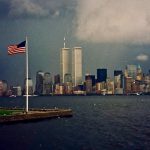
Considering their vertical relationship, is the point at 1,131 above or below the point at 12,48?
below

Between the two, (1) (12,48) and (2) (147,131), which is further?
(1) (12,48)

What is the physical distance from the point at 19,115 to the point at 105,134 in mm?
31325

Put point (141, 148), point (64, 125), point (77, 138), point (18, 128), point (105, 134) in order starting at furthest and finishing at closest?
point (64, 125), point (18, 128), point (105, 134), point (77, 138), point (141, 148)

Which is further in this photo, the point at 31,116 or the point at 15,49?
the point at 31,116

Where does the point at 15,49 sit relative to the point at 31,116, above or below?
above

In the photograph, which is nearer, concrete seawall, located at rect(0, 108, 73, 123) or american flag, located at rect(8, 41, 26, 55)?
american flag, located at rect(8, 41, 26, 55)

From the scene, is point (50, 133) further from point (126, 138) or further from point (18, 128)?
point (126, 138)

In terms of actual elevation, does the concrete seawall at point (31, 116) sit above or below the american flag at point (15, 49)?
below

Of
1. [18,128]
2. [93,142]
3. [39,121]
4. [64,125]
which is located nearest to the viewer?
[93,142]

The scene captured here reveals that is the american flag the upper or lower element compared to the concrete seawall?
upper

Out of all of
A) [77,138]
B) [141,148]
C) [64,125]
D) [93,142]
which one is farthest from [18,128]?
[141,148]

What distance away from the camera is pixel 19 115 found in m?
114

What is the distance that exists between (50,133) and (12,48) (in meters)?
24.5

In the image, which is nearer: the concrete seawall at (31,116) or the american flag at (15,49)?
the american flag at (15,49)
